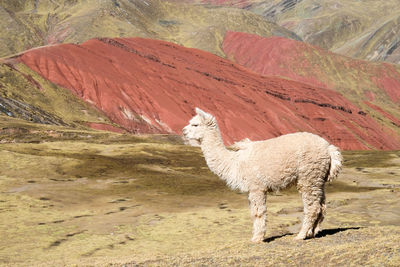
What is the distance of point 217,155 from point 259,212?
6.64 feet

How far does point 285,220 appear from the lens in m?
17.1

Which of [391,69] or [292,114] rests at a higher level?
[391,69]

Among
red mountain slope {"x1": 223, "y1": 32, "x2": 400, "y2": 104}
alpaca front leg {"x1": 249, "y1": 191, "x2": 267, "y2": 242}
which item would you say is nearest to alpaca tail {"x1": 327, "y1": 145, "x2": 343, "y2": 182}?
alpaca front leg {"x1": 249, "y1": 191, "x2": 267, "y2": 242}

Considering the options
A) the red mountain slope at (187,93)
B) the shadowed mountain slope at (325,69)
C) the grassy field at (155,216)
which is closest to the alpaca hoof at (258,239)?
the grassy field at (155,216)

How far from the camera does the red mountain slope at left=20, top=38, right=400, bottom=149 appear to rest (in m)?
72.9

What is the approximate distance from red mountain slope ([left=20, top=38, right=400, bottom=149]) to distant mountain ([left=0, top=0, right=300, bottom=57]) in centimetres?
4687

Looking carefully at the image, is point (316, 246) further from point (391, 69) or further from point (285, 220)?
point (391, 69)

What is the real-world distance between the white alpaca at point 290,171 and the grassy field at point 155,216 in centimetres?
79

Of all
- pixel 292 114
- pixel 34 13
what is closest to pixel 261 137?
pixel 292 114

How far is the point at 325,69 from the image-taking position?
5837 inches

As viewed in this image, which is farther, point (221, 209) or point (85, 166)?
point (85, 166)

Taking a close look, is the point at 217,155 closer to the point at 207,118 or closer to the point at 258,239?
the point at 207,118

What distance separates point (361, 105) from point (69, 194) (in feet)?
329

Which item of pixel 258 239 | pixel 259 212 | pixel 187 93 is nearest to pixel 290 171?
pixel 259 212
